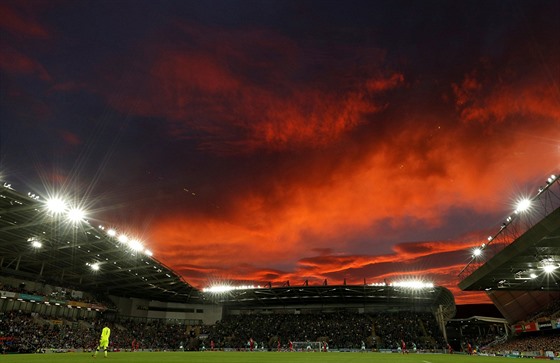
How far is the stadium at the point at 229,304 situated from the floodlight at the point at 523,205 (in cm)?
10

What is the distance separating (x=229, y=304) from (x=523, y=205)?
214 feet

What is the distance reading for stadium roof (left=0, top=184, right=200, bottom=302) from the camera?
1481 inches

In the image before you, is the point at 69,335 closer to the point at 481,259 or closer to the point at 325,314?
the point at 325,314

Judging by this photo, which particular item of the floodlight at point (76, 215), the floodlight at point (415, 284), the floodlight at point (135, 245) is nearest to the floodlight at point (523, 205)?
the floodlight at point (415, 284)

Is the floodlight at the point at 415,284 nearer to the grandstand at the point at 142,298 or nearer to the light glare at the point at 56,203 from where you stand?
the grandstand at the point at 142,298

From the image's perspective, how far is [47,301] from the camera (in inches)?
2146

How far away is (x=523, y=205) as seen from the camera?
3403 cm

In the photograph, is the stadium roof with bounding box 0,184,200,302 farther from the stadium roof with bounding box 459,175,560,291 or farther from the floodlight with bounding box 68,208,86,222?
the stadium roof with bounding box 459,175,560,291

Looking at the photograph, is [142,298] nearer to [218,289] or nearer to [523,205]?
[218,289]

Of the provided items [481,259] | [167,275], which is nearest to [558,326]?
[481,259]

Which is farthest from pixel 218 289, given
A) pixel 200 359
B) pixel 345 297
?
pixel 200 359

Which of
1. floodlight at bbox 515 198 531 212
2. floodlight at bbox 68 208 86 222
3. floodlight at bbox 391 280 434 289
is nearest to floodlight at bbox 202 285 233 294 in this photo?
floodlight at bbox 391 280 434 289

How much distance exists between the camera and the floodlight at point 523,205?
3372 cm

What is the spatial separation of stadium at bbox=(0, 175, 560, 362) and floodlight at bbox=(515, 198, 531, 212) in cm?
10
